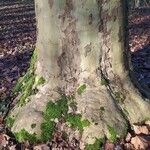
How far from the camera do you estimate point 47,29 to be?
15.3 feet

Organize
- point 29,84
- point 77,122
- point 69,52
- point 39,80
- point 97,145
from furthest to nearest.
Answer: point 29,84 → point 39,80 → point 69,52 → point 77,122 → point 97,145

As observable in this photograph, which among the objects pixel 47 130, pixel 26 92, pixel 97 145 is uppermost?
pixel 26 92

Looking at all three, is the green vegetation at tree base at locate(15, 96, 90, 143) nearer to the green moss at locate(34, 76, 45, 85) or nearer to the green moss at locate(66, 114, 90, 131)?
the green moss at locate(66, 114, 90, 131)

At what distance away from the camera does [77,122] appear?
454cm

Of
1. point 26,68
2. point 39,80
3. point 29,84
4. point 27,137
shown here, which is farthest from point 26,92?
point 26,68

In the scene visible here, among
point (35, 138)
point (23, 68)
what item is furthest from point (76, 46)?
point (23, 68)

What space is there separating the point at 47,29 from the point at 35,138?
49.5 inches

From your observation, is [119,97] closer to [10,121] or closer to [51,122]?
[51,122]

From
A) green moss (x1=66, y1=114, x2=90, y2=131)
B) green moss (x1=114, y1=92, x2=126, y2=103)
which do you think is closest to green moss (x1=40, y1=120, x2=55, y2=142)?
green moss (x1=66, y1=114, x2=90, y2=131)

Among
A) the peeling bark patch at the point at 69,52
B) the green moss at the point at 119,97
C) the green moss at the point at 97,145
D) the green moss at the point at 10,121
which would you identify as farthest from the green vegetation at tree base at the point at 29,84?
the green moss at the point at 97,145

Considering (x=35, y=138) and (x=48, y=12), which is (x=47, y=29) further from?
(x=35, y=138)

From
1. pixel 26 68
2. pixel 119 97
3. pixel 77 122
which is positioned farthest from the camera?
pixel 26 68

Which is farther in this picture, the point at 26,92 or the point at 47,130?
the point at 26,92

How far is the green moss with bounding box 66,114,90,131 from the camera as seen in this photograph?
4.50m
